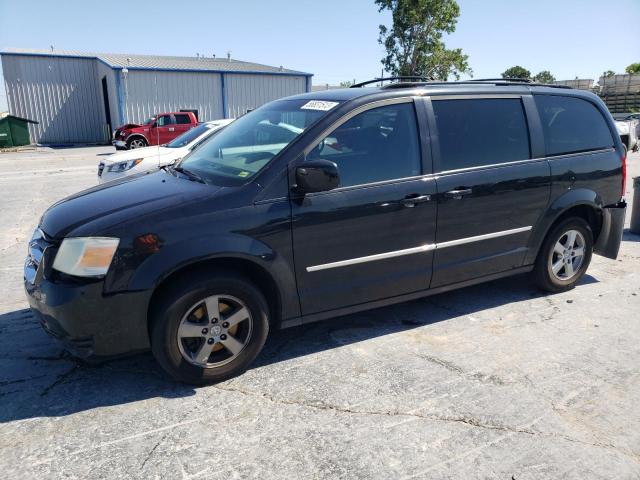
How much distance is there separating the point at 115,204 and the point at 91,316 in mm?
759

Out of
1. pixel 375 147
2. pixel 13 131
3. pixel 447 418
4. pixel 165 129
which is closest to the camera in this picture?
pixel 447 418

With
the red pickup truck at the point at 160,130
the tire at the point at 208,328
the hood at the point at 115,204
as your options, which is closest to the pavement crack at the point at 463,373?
the tire at the point at 208,328

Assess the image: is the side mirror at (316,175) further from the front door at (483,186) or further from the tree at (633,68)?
the tree at (633,68)

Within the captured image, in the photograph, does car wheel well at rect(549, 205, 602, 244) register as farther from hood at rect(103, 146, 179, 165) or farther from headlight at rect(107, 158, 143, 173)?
headlight at rect(107, 158, 143, 173)

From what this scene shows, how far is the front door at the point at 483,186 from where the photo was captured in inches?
159

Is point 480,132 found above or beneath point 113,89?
beneath

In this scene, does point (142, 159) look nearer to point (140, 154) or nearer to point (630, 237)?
point (140, 154)

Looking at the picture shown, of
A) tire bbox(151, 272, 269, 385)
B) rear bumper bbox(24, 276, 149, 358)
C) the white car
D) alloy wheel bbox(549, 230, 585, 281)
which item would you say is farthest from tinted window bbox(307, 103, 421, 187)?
the white car

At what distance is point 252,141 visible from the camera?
159 inches

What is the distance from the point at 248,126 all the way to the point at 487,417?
2.87 metres

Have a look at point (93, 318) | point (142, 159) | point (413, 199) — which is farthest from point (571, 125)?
point (142, 159)

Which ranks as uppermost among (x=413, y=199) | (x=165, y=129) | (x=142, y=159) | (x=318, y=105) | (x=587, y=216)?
(x=318, y=105)

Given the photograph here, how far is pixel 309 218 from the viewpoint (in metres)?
3.43

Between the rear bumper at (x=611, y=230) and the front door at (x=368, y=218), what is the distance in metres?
2.20
